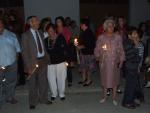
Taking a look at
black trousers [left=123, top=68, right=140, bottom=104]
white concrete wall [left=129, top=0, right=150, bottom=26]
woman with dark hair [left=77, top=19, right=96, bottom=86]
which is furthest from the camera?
white concrete wall [left=129, top=0, right=150, bottom=26]

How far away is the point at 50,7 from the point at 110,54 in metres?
5.35

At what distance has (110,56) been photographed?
30.2 ft

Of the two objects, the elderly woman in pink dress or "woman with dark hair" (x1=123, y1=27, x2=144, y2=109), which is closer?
"woman with dark hair" (x1=123, y1=27, x2=144, y2=109)

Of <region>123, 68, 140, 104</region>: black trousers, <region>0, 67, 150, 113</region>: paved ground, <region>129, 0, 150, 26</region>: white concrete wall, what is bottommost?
<region>0, 67, 150, 113</region>: paved ground

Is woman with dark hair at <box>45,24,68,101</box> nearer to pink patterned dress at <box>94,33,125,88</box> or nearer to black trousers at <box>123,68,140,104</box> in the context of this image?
pink patterned dress at <box>94,33,125,88</box>

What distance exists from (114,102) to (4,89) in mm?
2461

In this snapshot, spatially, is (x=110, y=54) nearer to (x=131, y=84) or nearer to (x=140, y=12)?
(x=131, y=84)

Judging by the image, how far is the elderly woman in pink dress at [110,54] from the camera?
30.0 feet

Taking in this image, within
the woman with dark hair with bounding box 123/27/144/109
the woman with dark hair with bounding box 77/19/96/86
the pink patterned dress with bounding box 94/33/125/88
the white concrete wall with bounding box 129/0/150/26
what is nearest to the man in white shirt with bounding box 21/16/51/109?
the pink patterned dress with bounding box 94/33/125/88

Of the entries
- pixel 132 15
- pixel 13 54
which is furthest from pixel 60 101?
pixel 132 15

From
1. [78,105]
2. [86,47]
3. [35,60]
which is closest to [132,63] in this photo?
[78,105]

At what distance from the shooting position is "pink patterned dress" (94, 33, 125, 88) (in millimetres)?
9156

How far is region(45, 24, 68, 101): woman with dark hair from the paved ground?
471 millimetres

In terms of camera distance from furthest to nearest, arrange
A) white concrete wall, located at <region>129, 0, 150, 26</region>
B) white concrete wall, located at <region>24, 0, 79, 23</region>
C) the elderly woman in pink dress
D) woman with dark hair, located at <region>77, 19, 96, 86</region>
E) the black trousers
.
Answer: white concrete wall, located at <region>129, 0, 150, 26</region>
white concrete wall, located at <region>24, 0, 79, 23</region>
woman with dark hair, located at <region>77, 19, 96, 86</region>
the elderly woman in pink dress
the black trousers
